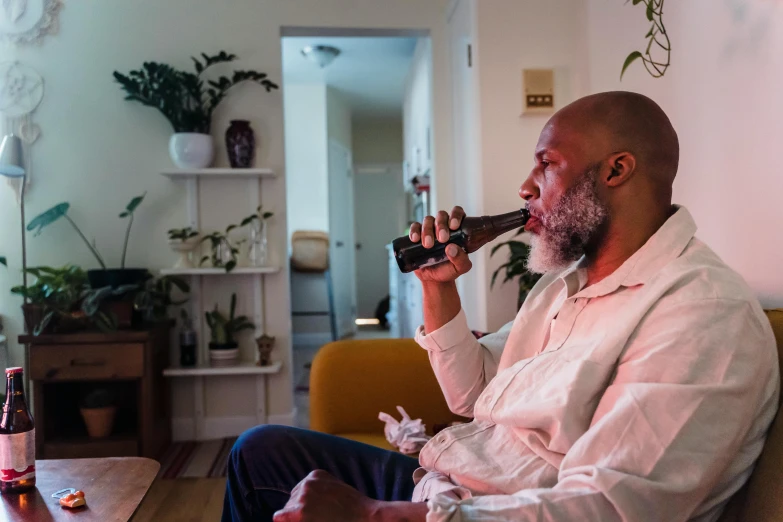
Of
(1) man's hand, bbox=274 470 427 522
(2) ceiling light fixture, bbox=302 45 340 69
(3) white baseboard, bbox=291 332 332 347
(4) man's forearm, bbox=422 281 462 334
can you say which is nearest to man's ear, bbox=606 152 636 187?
(4) man's forearm, bbox=422 281 462 334

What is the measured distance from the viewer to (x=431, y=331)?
1.24 meters

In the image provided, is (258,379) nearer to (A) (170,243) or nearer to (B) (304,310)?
(A) (170,243)

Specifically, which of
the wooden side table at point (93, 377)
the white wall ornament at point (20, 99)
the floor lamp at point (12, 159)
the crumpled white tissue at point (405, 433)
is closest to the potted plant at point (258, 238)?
the wooden side table at point (93, 377)

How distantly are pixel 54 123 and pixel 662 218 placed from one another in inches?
123

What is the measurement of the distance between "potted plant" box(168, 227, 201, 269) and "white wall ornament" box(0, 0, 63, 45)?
1225 millimetres

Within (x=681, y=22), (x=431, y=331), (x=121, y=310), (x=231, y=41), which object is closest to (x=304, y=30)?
(x=231, y=41)

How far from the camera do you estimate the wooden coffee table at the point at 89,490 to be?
107 cm

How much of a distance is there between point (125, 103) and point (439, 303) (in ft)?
8.50

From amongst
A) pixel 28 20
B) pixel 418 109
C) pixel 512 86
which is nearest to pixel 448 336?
pixel 512 86

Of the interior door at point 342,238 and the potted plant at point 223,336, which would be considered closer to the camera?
the potted plant at point 223,336

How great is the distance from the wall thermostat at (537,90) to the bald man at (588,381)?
1420 mm

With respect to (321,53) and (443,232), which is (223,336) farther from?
(321,53)

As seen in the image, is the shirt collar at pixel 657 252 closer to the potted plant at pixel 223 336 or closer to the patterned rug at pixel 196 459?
the patterned rug at pixel 196 459

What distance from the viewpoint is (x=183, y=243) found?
9.96 ft
